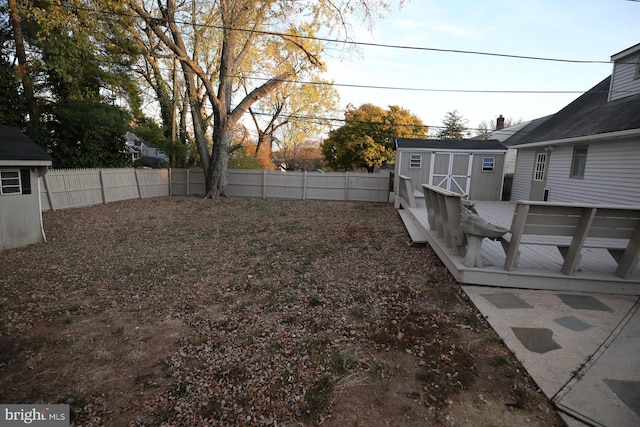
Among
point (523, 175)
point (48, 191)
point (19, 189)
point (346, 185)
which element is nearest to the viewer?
point (19, 189)

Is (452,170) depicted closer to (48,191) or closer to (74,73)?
(48,191)

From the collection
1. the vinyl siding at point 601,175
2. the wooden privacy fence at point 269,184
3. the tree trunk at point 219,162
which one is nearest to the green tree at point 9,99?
the wooden privacy fence at point 269,184

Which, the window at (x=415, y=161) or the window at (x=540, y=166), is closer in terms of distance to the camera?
the window at (x=540, y=166)

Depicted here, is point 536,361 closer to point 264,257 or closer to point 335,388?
point 335,388

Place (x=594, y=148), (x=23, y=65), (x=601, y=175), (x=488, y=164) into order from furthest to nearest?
(x=488, y=164)
(x=23, y=65)
(x=594, y=148)
(x=601, y=175)

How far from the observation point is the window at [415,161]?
1334cm

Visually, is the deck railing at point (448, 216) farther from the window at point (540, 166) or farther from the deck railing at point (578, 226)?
the window at point (540, 166)

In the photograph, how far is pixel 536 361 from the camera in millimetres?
2584

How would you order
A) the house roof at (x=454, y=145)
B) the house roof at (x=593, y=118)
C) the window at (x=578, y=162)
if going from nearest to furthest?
1. the house roof at (x=593, y=118)
2. the window at (x=578, y=162)
3. the house roof at (x=454, y=145)

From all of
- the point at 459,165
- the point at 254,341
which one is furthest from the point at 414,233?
the point at 459,165

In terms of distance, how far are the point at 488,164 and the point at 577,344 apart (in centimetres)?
1174

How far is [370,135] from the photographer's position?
24.9 metres

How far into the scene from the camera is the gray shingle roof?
6.16 meters

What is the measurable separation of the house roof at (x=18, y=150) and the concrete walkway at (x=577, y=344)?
330 inches
